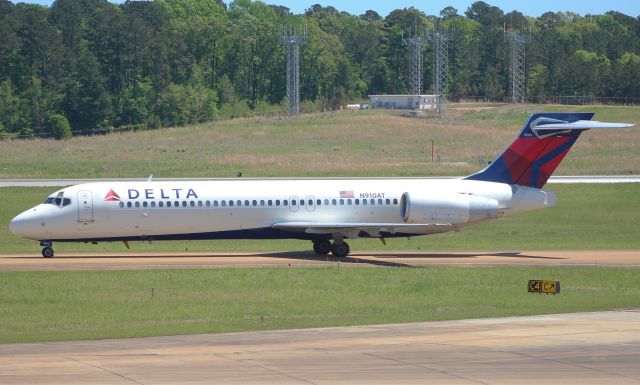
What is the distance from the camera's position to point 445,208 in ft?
130

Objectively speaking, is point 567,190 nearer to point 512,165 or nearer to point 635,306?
point 512,165

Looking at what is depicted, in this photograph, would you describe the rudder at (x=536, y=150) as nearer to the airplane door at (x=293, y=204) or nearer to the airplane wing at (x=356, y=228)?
the airplane wing at (x=356, y=228)

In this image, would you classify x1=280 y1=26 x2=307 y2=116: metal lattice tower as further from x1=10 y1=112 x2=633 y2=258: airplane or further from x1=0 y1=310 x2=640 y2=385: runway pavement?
x1=0 y1=310 x2=640 y2=385: runway pavement

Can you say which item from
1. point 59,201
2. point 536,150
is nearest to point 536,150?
point 536,150

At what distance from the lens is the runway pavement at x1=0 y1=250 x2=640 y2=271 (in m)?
37.4

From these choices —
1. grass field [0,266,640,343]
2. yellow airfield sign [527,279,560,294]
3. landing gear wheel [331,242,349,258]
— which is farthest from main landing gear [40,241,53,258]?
yellow airfield sign [527,279,560,294]

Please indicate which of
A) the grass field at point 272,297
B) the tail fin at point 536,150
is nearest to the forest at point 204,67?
the tail fin at point 536,150

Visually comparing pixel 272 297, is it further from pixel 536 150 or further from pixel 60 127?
pixel 60 127

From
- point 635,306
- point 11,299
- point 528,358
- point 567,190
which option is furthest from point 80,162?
point 528,358

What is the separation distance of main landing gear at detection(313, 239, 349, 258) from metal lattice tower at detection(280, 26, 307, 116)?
74.0 metres

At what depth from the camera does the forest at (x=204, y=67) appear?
12675cm

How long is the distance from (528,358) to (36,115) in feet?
353

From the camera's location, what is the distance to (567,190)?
2452 inches

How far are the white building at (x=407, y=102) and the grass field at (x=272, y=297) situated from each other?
91.0m
